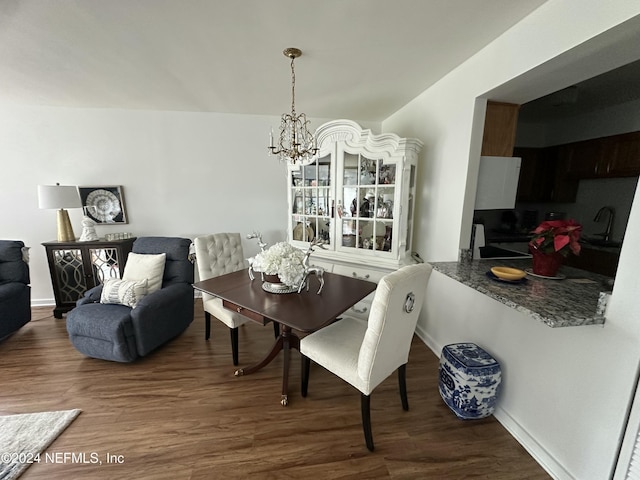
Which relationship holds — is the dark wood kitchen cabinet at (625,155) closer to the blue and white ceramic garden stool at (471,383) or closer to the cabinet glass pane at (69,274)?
the blue and white ceramic garden stool at (471,383)

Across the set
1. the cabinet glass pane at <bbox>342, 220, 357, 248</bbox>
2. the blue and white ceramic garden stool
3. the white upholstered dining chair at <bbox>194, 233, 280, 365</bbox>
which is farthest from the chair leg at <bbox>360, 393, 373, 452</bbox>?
the cabinet glass pane at <bbox>342, 220, 357, 248</bbox>

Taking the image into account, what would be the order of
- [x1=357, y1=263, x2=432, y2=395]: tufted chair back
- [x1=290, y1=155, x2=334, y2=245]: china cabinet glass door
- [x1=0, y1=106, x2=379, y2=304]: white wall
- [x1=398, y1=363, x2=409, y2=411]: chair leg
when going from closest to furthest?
[x1=357, y1=263, x2=432, y2=395]: tufted chair back < [x1=398, y1=363, x2=409, y2=411]: chair leg < [x1=290, y1=155, x2=334, y2=245]: china cabinet glass door < [x1=0, y1=106, x2=379, y2=304]: white wall

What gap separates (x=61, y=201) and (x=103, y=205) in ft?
1.44

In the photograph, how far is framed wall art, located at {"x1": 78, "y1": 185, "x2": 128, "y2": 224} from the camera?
2.91 metres

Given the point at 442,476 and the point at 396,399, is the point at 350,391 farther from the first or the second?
the point at 442,476

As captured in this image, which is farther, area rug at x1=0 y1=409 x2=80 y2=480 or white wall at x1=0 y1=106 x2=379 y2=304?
white wall at x1=0 y1=106 x2=379 y2=304

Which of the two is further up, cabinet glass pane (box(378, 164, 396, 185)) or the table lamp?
cabinet glass pane (box(378, 164, 396, 185))

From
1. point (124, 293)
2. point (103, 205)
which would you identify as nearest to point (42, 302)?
point (103, 205)

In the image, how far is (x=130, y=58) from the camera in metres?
1.75

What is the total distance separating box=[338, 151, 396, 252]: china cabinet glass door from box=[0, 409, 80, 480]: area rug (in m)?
2.42

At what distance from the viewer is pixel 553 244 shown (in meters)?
1.35

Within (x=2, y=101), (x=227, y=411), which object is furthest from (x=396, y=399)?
(x=2, y=101)

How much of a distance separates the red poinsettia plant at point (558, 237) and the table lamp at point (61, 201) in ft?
13.4

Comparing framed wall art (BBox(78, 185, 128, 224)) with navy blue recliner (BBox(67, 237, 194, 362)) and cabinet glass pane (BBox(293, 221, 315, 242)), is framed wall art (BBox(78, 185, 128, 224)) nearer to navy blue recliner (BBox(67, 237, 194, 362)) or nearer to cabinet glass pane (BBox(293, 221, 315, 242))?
navy blue recliner (BBox(67, 237, 194, 362))
